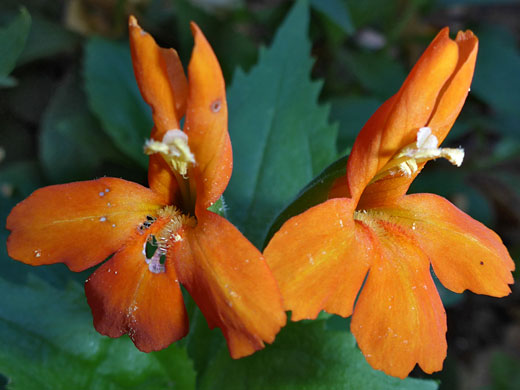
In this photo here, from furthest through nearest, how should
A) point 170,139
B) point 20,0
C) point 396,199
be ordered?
point 20,0, point 396,199, point 170,139

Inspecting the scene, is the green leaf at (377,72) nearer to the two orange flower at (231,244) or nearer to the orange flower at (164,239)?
the two orange flower at (231,244)

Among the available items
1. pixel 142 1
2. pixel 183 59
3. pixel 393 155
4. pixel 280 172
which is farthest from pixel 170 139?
pixel 142 1

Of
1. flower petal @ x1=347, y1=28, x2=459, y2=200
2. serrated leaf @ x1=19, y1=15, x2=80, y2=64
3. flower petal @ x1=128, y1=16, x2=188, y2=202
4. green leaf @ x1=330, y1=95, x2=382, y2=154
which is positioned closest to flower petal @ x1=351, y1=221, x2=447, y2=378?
flower petal @ x1=347, y1=28, x2=459, y2=200

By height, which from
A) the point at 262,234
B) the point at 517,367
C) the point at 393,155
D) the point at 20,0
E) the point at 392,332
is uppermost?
the point at 393,155

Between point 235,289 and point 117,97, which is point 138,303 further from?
point 117,97

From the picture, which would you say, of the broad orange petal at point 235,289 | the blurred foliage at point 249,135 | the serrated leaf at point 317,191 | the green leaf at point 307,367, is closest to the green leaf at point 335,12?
the blurred foliage at point 249,135

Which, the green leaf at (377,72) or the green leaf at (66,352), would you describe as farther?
the green leaf at (377,72)

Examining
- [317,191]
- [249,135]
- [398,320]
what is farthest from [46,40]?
[398,320]

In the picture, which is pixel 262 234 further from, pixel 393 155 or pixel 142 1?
pixel 142 1
